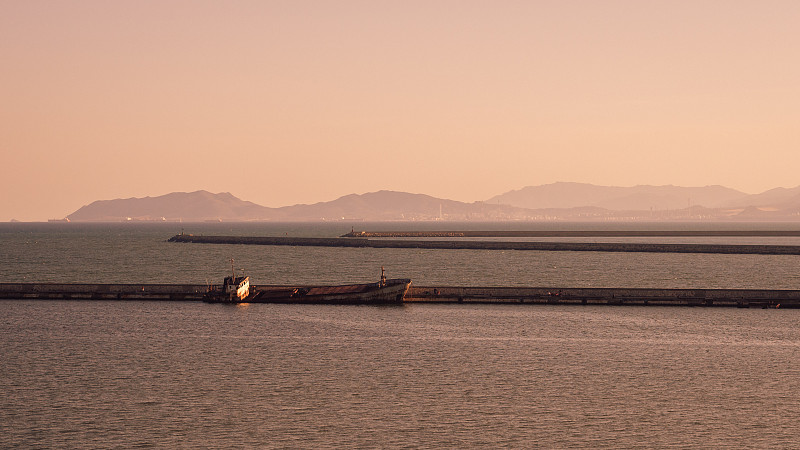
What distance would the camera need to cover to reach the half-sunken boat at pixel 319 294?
82.1 metres

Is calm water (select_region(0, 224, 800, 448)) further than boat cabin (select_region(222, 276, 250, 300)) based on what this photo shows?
No

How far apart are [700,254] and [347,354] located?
485ft

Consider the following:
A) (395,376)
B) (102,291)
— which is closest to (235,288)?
(102,291)

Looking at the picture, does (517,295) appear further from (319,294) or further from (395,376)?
(395,376)

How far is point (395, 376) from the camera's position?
4609 cm

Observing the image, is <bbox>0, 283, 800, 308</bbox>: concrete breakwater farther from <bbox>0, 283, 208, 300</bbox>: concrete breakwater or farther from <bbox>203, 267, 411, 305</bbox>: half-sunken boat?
<bbox>203, 267, 411, 305</bbox>: half-sunken boat

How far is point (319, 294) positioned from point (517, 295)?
20.6m

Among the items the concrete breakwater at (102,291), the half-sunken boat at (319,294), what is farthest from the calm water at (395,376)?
the half-sunken boat at (319,294)

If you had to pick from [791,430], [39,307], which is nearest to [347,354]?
[791,430]

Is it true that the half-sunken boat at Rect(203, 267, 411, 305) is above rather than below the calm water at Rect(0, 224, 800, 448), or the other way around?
above

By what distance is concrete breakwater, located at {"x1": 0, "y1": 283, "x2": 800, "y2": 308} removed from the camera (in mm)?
77625

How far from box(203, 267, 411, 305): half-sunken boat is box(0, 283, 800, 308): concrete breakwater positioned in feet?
4.93

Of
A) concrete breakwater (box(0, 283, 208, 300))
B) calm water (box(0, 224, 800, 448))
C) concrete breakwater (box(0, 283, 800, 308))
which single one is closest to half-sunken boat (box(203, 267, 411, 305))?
concrete breakwater (box(0, 283, 800, 308))

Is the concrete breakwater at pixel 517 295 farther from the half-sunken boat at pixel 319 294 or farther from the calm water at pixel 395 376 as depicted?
the calm water at pixel 395 376
